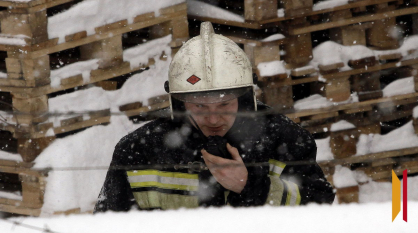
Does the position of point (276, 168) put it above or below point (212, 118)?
below

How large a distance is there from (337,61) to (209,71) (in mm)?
1879

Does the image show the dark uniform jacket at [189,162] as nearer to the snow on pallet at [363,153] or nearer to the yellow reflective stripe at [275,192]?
the yellow reflective stripe at [275,192]

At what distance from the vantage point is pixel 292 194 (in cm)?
235

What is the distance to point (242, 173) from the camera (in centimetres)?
219

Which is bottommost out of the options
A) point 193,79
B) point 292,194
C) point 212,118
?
point 292,194

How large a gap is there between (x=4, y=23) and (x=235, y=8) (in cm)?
191

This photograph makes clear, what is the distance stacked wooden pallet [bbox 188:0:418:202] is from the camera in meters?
3.97

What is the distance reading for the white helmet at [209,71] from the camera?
98.7 inches

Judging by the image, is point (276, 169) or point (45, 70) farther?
point (45, 70)

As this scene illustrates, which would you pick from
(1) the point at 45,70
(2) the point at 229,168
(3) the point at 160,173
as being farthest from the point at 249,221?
(1) the point at 45,70

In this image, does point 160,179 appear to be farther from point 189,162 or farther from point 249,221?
point 249,221

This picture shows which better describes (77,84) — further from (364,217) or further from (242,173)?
(364,217)

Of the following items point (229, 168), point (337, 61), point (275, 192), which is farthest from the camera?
point (337, 61)

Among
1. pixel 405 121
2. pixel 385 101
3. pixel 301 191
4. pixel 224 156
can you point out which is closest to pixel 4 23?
pixel 224 156
